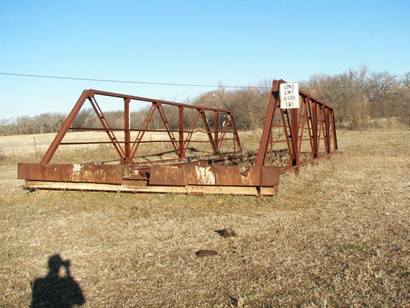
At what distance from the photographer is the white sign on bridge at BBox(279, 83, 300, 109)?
6.73 m

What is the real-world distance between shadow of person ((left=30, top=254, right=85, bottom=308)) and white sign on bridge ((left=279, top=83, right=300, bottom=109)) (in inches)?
179

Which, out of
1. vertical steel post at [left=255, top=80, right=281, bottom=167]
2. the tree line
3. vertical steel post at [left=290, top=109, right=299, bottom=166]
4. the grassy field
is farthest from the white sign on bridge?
the tree line

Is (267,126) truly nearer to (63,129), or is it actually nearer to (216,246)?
(216,246)

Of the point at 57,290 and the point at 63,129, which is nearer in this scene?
the point at 57,290

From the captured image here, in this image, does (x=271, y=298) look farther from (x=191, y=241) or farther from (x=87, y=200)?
(x=87, y=200)

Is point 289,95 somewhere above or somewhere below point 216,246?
above

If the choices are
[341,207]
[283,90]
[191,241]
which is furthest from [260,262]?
[283,90]

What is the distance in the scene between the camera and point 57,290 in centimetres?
312

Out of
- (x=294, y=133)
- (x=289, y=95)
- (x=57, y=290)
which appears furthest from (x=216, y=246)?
(x=294, y=133)

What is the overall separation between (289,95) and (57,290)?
197 inches

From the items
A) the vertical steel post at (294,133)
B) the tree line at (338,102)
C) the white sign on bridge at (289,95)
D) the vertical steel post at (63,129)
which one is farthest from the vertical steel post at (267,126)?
the tree line at (338,102)

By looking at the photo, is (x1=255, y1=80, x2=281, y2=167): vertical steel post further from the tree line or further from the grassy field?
the tree line

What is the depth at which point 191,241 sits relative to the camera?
14.0 ft

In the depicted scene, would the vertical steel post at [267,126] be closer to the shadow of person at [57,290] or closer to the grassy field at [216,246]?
the grassy field at [216,246]
